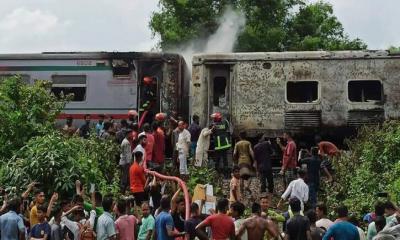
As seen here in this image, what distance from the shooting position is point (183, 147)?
19.3 metres

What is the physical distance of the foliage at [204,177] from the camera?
18.3 m

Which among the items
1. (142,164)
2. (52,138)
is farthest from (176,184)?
(52,138)

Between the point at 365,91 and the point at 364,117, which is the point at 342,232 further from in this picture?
the point at 365,91

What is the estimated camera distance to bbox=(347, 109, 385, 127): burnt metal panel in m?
21.3

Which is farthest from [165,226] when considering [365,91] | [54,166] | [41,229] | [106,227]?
[365,91]

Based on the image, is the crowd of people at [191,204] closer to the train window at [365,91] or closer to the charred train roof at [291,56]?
the train window at [365,91]

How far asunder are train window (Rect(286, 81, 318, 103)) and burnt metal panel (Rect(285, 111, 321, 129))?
351 millimetres

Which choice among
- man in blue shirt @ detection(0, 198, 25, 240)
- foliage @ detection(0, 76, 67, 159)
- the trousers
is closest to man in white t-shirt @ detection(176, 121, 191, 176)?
the trousers

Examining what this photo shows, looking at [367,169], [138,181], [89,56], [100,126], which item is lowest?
[138,181]

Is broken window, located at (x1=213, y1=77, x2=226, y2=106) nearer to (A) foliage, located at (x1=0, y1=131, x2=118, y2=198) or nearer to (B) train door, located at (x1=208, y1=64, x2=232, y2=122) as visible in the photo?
(B) train door, located at (x1=208, y1=64, x2=232, y2=122)

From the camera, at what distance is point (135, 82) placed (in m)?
23.5

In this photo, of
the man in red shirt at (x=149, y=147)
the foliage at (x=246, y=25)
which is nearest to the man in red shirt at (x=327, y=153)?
the man in red shirt at (x=149, y=147)

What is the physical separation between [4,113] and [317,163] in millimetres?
7185

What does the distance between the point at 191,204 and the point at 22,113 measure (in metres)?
8.01
